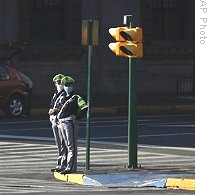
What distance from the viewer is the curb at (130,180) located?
470 inches

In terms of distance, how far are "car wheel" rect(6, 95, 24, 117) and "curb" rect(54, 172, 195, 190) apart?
44.9 ft

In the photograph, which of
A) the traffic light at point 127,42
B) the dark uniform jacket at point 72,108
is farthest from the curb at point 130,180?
the traffic light at point 127,42

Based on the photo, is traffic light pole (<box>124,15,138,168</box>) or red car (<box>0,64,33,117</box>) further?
red car (<box>0,64,33,117</box>)

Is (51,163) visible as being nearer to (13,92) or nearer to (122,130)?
(122,130)

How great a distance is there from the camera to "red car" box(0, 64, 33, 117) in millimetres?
26812

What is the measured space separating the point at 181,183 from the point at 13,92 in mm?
15692

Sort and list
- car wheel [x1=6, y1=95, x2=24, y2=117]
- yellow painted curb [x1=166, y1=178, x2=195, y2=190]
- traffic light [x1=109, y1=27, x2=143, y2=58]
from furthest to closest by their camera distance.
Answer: car wheel [x1=6, y1=95, x2=24, y2=117] → traffic light [x1=109, y1=27, x2=143, y2=58] → yellow painted curb [x1=166, y1=178, x2=195, y2=190]

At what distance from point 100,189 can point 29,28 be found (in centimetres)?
2421

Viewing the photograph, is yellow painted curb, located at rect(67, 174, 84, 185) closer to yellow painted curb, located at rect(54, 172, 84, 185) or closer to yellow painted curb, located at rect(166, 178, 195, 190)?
yellow painted curb, located at rect(54, 172, 84, 185)

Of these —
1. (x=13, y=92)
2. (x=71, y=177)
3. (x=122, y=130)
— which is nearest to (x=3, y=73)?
(x=13, y=92)

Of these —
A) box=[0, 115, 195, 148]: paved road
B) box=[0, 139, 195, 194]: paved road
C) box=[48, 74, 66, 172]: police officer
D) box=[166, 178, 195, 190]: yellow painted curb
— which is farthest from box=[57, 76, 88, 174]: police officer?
box=[0, 115, 195, 148]: paved road

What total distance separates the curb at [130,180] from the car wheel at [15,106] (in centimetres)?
1369
